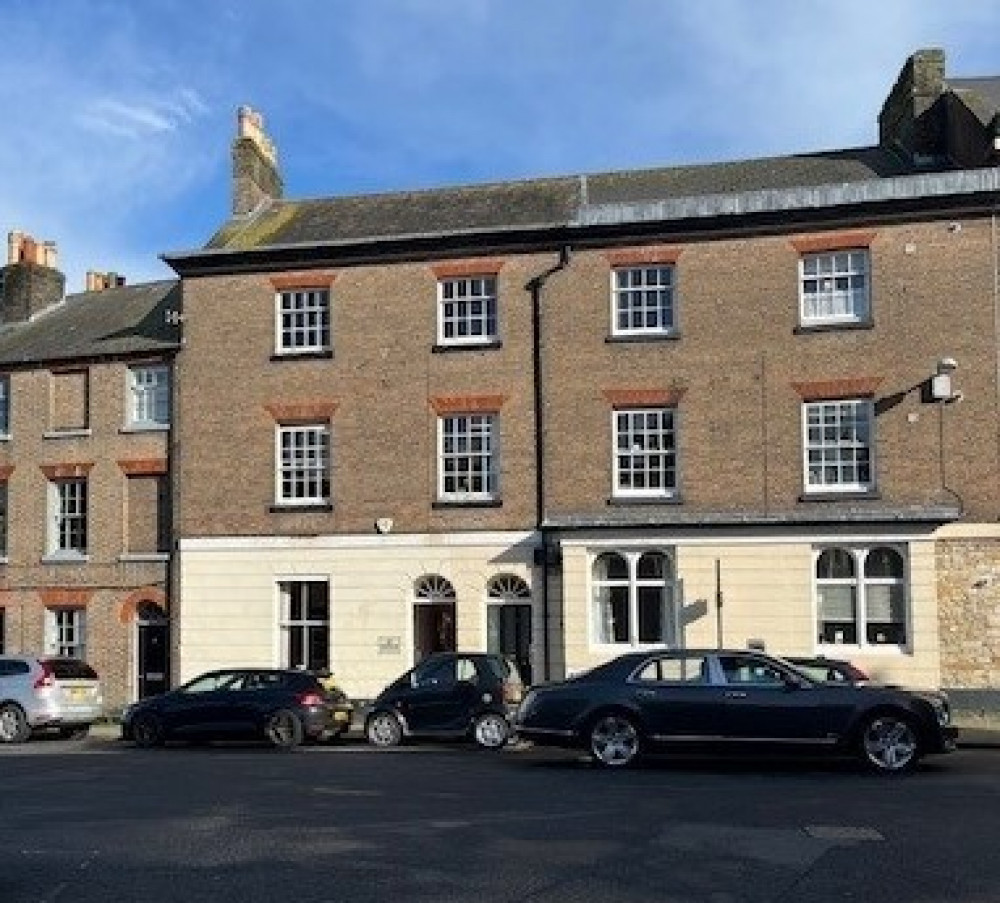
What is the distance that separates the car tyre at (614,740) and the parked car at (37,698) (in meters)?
11.6

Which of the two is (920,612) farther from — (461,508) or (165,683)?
(165,683)

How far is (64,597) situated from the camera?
2919 centimetres

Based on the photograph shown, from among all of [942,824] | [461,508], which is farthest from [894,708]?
[461,508]

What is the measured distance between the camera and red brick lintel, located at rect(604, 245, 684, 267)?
2577 cm

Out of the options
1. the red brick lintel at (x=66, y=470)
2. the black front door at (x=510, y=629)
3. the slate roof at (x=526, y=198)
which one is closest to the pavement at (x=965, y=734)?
the black front door at (x=510, y=629)

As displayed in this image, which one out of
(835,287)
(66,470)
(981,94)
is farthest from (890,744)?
(66,470)

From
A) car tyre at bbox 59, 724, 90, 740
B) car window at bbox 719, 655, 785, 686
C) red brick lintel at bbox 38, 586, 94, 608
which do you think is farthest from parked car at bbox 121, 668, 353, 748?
red brick lintel at bbox 38, 586, 94, 608

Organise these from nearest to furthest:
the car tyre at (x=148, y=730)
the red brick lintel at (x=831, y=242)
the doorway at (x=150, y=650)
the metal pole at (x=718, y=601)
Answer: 1. the car tyre at (x=148, y=730)
2. the metal pole at (x=718, y=601)
3. the red brick lintel at (x=831, y=242)
4. the doorway at (x=150, y=650)

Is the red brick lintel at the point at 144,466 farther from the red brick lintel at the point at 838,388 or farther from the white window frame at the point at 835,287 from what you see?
the white window frame at the point at 835,287

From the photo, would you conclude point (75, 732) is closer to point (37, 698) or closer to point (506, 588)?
point (37, 698)

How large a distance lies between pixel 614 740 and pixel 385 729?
557cm

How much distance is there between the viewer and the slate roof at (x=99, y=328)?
1167 inches

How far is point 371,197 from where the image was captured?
30938 millimetres

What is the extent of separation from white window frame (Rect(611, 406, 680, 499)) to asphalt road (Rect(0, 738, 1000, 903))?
368 inches
